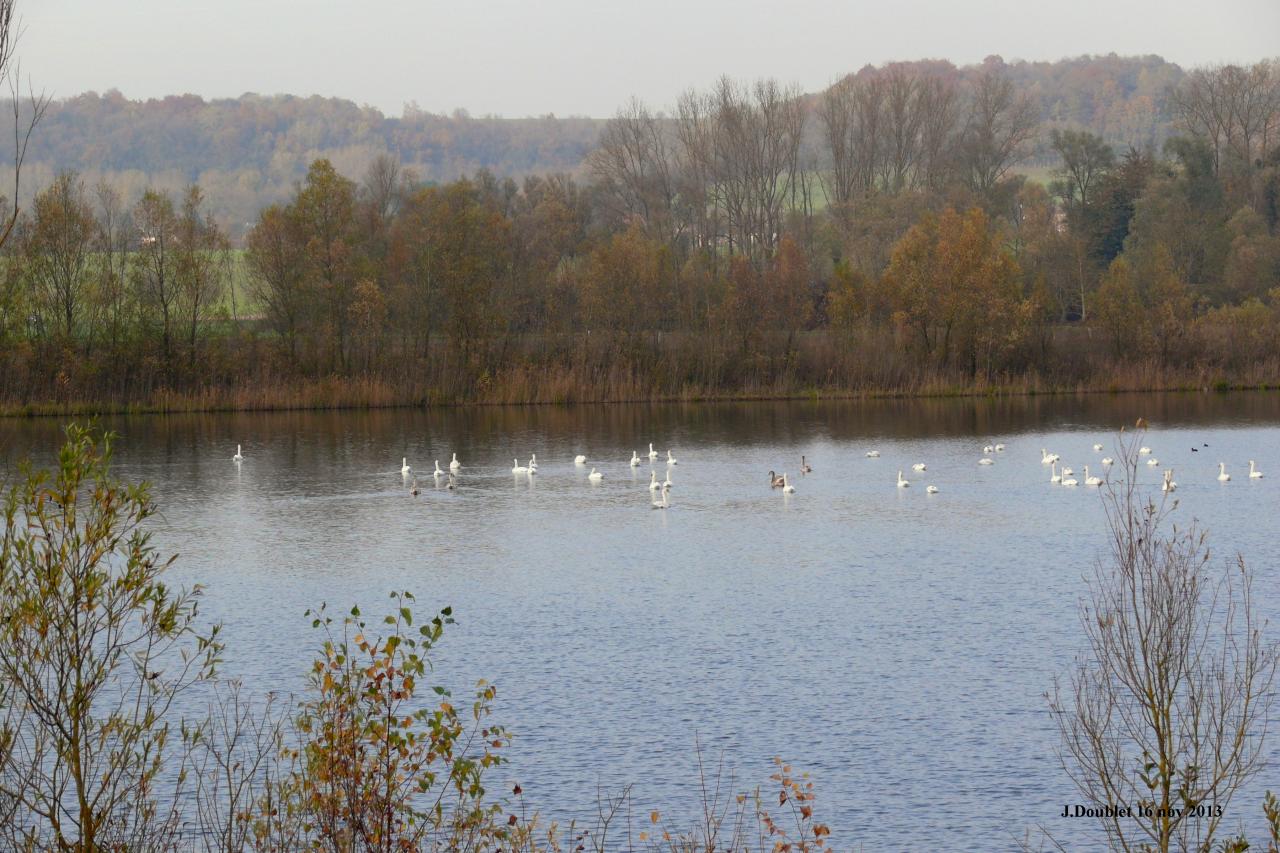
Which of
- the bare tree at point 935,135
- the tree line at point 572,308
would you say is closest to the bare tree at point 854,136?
the bare tree at point 935,135

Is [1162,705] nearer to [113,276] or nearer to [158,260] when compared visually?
[113,276]

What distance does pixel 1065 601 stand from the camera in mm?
19234

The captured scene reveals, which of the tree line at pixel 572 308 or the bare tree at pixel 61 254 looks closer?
the bare tree at pixel 61 254

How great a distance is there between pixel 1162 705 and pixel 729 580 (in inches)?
551

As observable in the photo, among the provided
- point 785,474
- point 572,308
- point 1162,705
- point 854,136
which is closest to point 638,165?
point 854,136

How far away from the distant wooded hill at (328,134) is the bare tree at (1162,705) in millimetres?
108449

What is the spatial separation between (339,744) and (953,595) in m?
13.5

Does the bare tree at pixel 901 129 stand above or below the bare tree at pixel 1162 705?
above

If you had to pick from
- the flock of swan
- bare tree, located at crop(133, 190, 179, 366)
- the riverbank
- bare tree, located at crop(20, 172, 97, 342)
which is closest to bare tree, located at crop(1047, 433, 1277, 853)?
the flock of swan

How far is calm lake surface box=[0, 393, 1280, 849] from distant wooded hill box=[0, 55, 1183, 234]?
275ft

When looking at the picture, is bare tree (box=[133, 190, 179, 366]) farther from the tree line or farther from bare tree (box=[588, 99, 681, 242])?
bare tree (box=[588, 99, 681, 242])

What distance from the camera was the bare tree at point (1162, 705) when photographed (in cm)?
770

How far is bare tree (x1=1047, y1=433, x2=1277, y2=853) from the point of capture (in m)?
7.70

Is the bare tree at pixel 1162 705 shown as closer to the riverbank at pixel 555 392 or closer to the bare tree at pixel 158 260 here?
the riverbank at pixel 555 392
